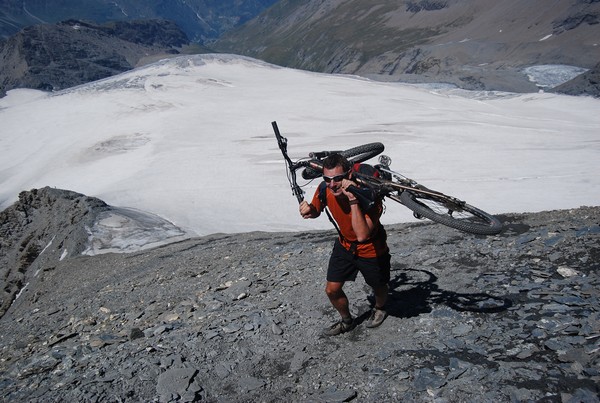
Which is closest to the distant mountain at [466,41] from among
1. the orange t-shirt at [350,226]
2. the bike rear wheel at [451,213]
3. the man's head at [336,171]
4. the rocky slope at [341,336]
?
the rocky slope at [341,336]

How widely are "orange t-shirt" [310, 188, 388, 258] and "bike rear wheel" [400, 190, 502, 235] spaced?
801mm

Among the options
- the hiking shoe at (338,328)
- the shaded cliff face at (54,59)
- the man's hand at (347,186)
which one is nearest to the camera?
the man's hand at (347,186)

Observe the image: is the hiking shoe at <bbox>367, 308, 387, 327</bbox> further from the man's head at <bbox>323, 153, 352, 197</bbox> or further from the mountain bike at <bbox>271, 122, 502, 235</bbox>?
the man's head at <bbox>323, 153, 352, 197</bbox>

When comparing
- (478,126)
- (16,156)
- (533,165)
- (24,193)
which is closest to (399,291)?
(533,165)

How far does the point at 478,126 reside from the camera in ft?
83.9

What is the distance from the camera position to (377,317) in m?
5.49

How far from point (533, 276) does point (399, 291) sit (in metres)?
1.72

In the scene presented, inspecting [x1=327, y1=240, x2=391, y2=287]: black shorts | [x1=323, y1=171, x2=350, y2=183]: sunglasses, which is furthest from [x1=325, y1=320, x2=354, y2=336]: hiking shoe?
[x1=323, y1=171, x2=350, y2=183]: sunglasses

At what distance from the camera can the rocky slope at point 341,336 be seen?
14.7ft

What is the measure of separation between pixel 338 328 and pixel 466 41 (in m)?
99.8

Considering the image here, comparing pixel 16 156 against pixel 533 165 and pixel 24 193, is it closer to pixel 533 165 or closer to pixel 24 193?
pixel 24 193

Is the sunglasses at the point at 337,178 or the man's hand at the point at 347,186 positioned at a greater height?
the sunglasses at the point at 337,178

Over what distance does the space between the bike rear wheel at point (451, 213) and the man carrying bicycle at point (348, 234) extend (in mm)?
797

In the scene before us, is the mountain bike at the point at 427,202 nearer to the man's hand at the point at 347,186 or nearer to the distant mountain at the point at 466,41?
the man's hand at the point at 347,186
